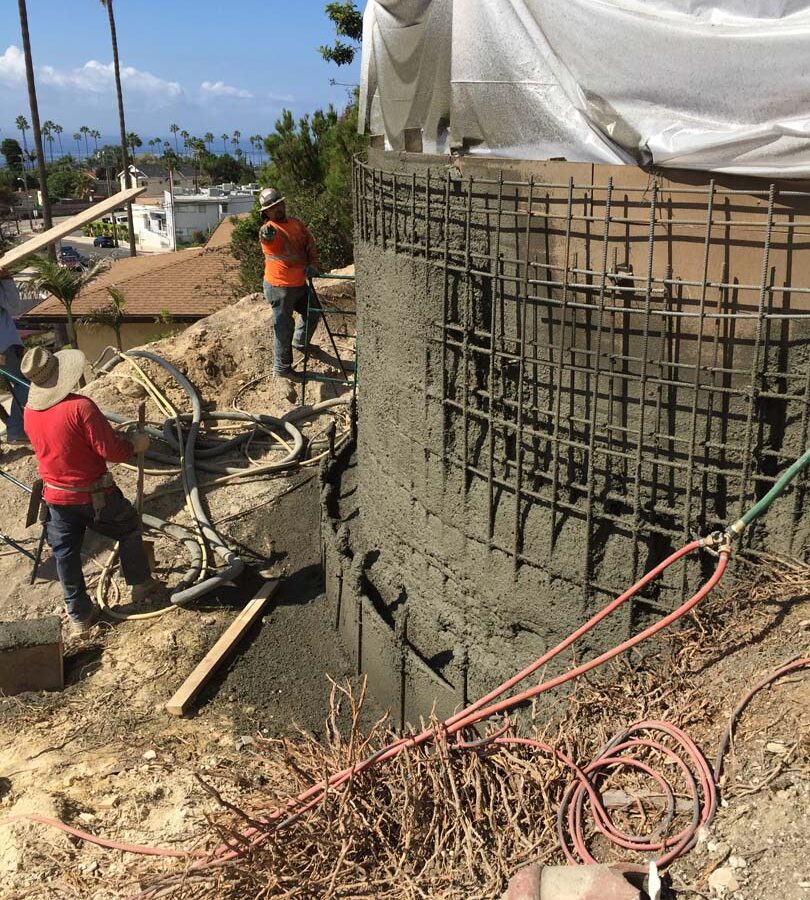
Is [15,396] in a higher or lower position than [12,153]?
lower

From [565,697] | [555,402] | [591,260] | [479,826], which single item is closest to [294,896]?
[479,826]

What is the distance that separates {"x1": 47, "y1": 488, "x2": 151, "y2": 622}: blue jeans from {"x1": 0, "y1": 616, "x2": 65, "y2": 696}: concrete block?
40 centimetres

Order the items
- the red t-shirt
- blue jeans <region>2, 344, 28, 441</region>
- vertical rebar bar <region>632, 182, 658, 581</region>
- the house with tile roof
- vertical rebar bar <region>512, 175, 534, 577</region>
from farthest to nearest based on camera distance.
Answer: the house with tile roof < blue jeans <region>2, 344, 28, 441</region> < the red t-shirt < vertical rebar bar <region>512, 175, 534, 577</region> < vertical rebar bar <region>632, 182, 658, 581</region>

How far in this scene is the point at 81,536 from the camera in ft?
20.3

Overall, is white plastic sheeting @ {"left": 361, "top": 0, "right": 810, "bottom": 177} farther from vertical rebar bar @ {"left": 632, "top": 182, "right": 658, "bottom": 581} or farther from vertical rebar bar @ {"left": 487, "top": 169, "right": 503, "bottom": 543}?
vertical rebar bar @ {"left": 487, "top": 169, "right": 503, "bottom": 543}

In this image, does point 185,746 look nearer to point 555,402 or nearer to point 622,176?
point 555,402

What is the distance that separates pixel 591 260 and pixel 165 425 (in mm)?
6057

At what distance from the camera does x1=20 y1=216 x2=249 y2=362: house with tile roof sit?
25266mm

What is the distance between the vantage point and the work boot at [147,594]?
671 cm

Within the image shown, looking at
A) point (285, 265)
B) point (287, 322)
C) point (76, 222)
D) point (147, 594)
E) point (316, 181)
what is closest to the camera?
point (147, 594)

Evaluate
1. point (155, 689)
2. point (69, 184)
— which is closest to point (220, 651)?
point (155, 689)

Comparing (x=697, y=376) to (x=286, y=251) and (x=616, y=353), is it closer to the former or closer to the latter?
(x=616, y=353)

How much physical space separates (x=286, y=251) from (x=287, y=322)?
2.74 feet

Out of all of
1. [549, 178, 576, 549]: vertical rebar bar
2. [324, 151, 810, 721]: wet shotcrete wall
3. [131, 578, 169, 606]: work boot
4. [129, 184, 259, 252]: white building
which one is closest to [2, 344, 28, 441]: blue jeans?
[131, 578, 169, 606]: work boot
